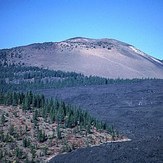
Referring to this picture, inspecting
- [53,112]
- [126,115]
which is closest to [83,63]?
[126,115]

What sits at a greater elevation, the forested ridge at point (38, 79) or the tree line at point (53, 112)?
the forested ridge at point (38, 79)

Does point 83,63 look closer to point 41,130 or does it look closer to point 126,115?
point 126,115

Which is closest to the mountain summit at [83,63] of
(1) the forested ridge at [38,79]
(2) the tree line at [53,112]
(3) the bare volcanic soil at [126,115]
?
(1) the forested ridge at [38,79]

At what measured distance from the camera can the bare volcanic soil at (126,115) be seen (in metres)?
40.3

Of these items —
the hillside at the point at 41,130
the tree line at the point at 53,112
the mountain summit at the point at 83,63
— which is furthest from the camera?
the mountain summit at the point at 83,63

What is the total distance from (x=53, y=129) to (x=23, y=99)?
13.2 meters

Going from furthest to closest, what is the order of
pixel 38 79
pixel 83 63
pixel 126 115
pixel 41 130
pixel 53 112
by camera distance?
pixel 83 63 < pixel 38 79 < pixel 126 115 < pixel 53 112 < pixel 41 130

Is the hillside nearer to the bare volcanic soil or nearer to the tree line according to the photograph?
the tree line

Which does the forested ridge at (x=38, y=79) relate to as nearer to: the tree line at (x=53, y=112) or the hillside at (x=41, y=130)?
the tree line at (x=53, y=112)

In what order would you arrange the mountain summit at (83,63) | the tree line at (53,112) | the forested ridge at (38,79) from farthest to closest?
the mountain summit at (83,63)
the forested ridge at (38,79)
the tree line at (53,112)

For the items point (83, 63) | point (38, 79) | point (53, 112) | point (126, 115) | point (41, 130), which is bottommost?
point (126, 115)

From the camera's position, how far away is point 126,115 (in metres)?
88.8

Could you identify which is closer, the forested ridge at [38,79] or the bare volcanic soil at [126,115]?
the bare volcanic soil at [126,115]

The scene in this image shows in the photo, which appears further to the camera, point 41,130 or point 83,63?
point 83,63
